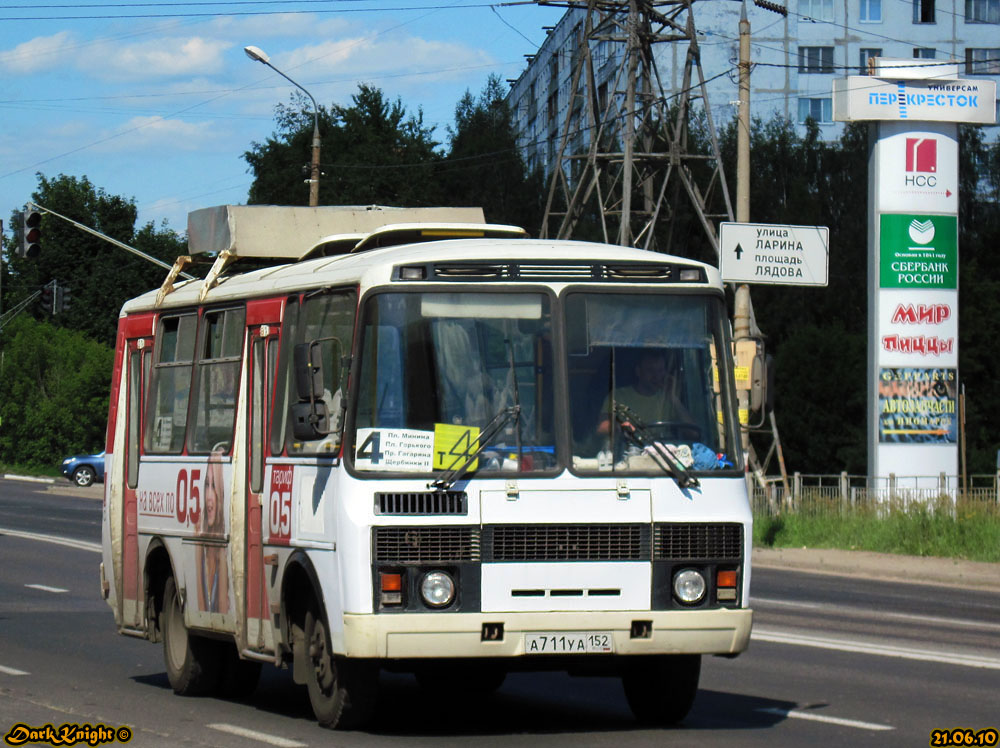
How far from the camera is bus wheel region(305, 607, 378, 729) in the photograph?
902cm

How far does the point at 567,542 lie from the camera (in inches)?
348

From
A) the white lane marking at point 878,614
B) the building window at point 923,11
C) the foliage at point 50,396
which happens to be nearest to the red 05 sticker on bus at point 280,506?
the white lane marking at point 878,614

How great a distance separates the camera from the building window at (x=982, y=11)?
79.2 meters

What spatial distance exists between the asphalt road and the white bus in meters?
0.43

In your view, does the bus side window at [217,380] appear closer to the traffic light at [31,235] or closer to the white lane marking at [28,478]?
the traffic light at [31,235]

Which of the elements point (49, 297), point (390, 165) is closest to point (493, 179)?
point (390, 165)

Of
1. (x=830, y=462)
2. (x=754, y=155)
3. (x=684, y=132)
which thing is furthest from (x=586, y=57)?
(x=754, y=155)

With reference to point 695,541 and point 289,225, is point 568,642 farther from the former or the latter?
point 289,225

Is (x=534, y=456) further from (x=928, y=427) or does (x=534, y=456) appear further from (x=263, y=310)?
(x=928, y=427)

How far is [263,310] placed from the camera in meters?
10.5

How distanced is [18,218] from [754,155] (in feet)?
144

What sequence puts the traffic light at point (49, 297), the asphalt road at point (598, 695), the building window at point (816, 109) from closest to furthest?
the asphalt road at point (598, 695), the traffic light at point (49, 297), the building window at point (816, 109)

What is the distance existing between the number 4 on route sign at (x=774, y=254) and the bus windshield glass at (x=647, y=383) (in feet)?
58.3

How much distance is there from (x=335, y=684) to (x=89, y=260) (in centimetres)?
8521
